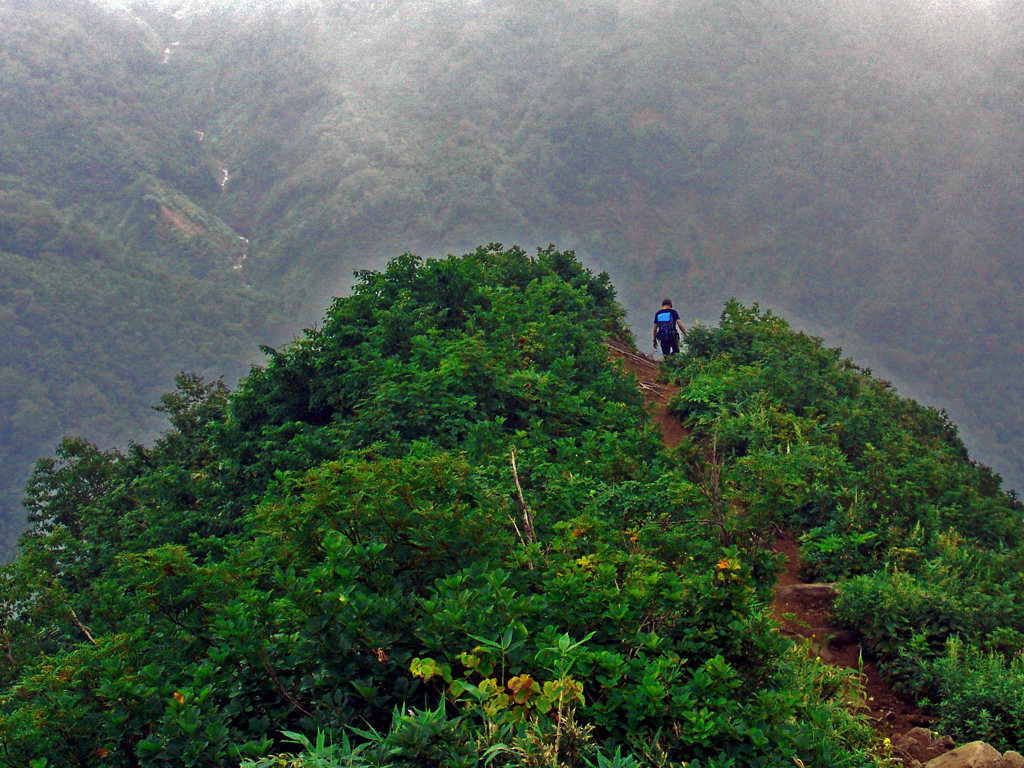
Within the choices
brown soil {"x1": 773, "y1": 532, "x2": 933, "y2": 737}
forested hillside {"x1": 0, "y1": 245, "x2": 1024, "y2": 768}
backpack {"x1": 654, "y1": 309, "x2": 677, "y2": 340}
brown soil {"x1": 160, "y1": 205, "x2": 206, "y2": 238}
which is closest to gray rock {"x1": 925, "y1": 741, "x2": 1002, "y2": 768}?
forested hillside {"x1": 0, "y1": 245, "x2": 1024, "y2": 768}

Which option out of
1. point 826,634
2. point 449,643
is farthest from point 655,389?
point 449,643

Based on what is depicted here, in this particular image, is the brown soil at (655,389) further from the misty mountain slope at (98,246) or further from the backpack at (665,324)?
the misty mountain slope at (98,246)

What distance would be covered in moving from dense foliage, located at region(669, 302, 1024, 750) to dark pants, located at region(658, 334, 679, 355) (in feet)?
4.40

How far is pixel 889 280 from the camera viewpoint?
8900 centimetres

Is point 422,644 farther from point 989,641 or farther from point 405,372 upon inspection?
point 405,372

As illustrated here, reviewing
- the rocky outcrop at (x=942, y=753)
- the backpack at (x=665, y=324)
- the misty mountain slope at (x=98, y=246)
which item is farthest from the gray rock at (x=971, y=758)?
the misty mountain slope at (x=98, y=246)

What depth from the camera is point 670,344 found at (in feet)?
Answer: 52.8

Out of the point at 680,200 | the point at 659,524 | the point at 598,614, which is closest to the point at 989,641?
the point at 659,524

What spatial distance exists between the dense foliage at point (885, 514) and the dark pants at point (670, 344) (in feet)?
4.40

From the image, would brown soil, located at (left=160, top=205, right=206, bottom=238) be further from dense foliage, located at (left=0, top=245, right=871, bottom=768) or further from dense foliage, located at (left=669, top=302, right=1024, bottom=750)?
dense foliage, located at (left=0, top=245, right=871, bottom=768)

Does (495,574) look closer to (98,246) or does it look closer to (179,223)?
(98,246)

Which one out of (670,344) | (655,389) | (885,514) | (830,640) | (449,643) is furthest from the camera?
(670,344)

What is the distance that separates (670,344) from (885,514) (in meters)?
7.84

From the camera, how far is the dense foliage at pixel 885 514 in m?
6.21
